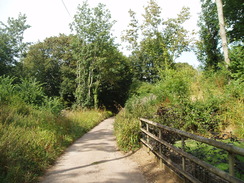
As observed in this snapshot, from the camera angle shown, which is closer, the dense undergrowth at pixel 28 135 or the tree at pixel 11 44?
the dense undergrowth at pixel 28 135

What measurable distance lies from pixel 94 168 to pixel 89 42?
16.2 m

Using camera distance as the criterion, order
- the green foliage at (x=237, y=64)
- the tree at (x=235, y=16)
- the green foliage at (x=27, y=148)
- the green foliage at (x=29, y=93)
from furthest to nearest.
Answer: the tree at (x=235, y=16)
the green foliage at (x=29, y=93)
the green foliage at (x=237, y=64)
the green foliage at (x=27, y=148)

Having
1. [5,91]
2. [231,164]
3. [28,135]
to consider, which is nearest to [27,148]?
[28,135]

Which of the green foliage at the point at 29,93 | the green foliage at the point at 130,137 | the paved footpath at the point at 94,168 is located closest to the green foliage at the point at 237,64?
the green foliage at the point at 130,137

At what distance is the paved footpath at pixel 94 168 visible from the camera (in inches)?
157

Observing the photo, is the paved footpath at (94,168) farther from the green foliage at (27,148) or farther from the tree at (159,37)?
the tree at (159,37)

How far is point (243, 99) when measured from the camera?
6.15 meters

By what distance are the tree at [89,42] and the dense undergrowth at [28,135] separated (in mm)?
8987

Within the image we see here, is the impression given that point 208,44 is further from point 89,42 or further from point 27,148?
point 27,148

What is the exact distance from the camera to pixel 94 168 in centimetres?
465

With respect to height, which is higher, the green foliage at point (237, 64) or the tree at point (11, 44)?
the tree at point (11, 44)

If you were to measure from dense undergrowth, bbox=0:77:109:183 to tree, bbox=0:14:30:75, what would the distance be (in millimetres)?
18099

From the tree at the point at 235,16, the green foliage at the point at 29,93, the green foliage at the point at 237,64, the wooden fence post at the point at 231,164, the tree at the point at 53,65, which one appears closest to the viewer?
the wooden fence post at the point at 231,164

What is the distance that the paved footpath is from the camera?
3992mm
